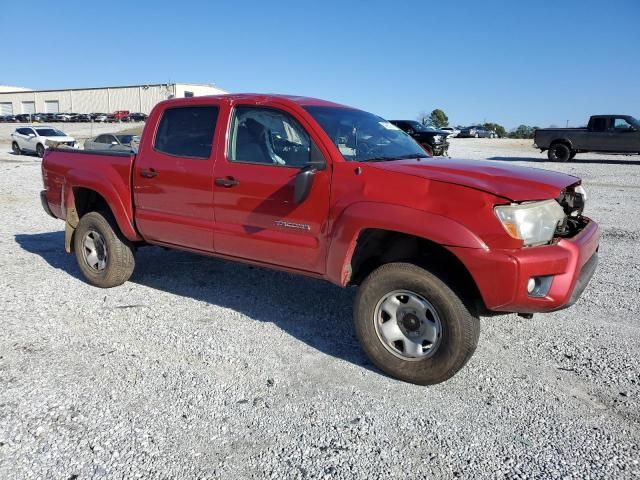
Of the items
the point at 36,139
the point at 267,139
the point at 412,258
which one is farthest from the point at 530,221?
the point at 36,139

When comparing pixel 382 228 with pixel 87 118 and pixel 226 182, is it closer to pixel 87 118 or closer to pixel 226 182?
pixel 226 182

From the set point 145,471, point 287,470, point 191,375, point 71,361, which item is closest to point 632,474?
point 287,470

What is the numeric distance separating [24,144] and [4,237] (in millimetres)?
22905

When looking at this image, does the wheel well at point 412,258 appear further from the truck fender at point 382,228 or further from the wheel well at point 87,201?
the wheel well at point 87,201

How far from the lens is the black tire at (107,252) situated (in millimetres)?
5121

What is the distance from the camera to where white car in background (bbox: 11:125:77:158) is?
26.1m

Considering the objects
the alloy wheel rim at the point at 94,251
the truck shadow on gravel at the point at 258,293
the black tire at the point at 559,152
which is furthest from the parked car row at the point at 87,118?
the alloy wheel rim at the point at 94,251

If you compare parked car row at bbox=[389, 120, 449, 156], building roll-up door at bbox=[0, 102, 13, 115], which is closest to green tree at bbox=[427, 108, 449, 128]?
parked car row at bbox=[389, 120, 449, 156]

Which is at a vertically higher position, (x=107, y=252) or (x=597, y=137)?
(x=597, y=137)

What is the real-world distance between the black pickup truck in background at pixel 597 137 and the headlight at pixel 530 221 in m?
20.9

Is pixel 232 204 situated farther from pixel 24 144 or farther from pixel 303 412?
pixel 24 144

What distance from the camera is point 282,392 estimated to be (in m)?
3.26

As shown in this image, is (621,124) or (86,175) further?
(621,124)

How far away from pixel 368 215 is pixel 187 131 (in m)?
2.07
